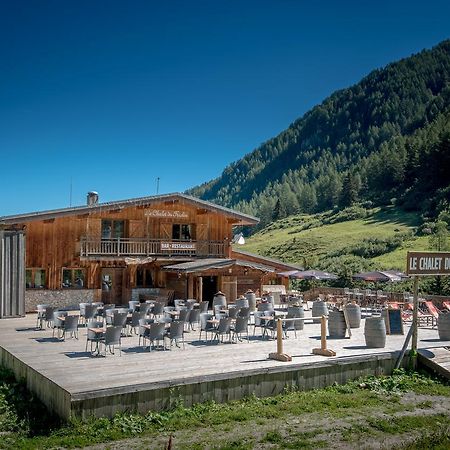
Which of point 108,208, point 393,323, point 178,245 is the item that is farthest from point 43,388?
point 178,245

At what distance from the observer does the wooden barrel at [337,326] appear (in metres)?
17.7

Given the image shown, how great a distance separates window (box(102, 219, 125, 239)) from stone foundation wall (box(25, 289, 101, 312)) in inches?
112

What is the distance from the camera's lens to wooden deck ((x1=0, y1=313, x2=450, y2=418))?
10.9 m

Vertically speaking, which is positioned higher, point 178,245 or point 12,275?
point 178,245

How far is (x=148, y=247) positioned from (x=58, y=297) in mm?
5037

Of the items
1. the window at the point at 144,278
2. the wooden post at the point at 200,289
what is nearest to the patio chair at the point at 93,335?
the wooden post at the point at 200,289

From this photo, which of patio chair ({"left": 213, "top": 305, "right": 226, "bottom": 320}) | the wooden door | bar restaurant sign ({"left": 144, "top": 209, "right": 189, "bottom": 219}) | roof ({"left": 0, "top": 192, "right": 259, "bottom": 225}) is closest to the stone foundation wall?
roof ({"left": 0, "top": 192, "right": 259, "bottom": 225})

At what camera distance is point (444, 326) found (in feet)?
57.3

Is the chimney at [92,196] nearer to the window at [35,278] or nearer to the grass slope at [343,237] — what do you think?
the window at [35,278]

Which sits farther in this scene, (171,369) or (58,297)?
(58,297)

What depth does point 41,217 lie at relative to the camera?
24547mm

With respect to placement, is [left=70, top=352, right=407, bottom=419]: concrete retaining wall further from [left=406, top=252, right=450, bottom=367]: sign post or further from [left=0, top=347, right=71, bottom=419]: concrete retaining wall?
[left=406, top=252, right=450, bottom=367]: sign post

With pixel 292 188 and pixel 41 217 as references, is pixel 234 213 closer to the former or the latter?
pixel 41 217

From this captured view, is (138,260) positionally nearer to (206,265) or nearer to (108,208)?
(108,208)
